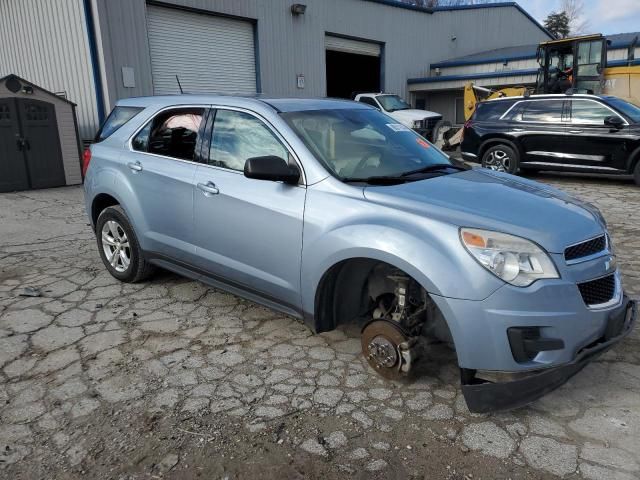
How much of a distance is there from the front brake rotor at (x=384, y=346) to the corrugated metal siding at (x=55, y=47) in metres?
11.1

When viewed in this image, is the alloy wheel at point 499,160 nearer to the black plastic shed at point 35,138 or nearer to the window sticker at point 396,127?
the window sticker at point 396,127

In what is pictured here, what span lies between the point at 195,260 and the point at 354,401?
1.69 m

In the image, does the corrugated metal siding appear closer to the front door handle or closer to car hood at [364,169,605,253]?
the front door handle

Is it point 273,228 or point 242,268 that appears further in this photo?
point 242,268

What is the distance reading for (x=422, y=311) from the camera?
3.04m

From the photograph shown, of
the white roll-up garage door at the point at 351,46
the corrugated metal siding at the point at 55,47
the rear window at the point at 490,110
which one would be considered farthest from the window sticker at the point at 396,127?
the white roll-up garage door at the point at 351,46

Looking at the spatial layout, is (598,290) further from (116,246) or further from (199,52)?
(199,52)

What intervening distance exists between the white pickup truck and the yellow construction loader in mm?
1105

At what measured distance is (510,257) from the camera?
8.32 ft

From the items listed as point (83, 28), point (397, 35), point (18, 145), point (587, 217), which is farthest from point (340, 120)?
point (397, 35)

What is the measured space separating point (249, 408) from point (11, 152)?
9.53m

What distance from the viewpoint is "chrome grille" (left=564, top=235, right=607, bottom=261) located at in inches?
104

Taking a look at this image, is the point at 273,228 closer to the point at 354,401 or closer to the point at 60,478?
the point at 354,401

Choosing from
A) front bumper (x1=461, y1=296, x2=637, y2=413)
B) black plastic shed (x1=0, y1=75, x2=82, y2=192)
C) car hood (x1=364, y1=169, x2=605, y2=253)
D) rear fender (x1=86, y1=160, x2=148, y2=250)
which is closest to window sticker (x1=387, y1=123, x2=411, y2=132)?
car hood (x1=364, y1=169, x2=605, y2=253)
